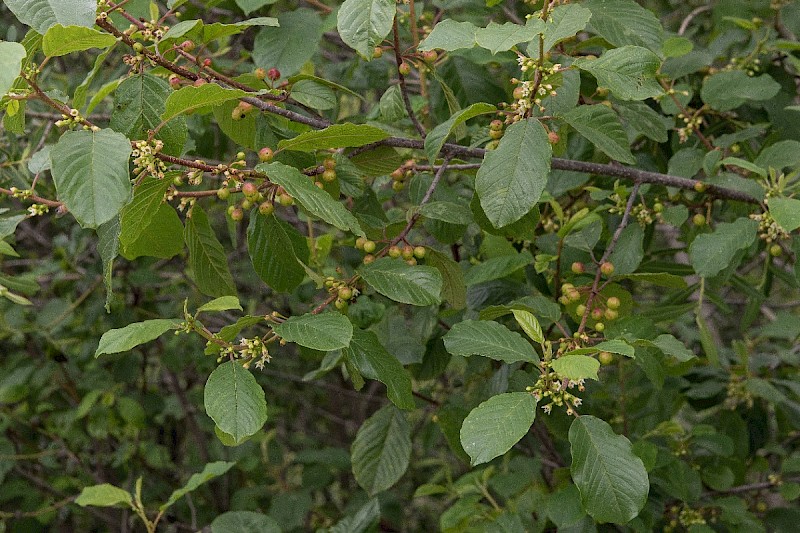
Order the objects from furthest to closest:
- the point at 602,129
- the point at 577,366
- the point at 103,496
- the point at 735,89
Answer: the point at 735,89
the point at 103,496
the point at 602,129
the point at 577,366

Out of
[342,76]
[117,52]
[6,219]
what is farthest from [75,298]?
[6,219]

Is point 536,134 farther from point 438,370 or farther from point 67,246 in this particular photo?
point 67,246

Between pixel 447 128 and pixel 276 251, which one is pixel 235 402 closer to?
pixel 276 251

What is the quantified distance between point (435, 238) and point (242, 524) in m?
0.75

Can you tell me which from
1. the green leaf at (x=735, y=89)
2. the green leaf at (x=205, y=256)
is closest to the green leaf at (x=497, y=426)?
the green leaf at (x=205, y=256)

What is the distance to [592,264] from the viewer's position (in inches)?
66.5

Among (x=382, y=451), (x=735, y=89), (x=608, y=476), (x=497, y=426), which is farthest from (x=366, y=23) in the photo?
(x=735, y=89)

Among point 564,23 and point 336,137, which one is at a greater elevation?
point 564,23

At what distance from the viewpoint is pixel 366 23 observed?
1125 mm

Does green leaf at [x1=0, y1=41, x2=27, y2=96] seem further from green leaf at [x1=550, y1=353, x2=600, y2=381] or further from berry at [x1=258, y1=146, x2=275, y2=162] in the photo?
green leaf at [x1=550, y1=353, x2=600, y2=381]

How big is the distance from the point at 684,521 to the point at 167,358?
1.95m

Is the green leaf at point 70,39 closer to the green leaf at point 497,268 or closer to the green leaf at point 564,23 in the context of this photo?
the green leaf at point 564,23

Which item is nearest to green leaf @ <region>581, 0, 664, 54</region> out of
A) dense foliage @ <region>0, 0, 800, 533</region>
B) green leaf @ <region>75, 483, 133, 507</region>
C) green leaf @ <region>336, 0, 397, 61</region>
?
dense foliage @ <region>0, 0, 800, 533</region>

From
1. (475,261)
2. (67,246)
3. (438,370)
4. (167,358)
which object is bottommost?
(167,358)
